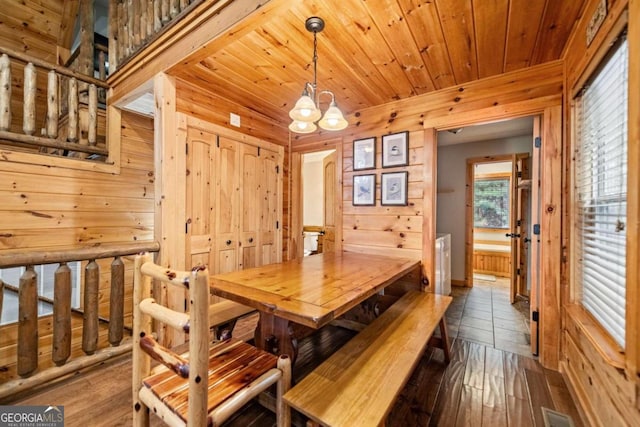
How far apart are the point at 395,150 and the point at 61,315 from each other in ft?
9.78

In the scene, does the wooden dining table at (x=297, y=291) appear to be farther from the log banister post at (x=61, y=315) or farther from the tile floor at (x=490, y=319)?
the tile floor at (x=490, y=319)

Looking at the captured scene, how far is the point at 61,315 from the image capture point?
1.70 meters

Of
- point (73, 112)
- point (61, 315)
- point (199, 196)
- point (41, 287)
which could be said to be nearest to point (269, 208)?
point (199, 196)

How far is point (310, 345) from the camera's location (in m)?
2.29

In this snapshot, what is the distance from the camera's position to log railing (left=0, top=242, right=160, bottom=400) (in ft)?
5.09

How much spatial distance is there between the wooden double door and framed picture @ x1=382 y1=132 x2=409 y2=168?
137 cm

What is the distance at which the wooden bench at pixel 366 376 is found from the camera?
102 cm

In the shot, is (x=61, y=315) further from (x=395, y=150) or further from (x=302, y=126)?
(x=395, y=150)

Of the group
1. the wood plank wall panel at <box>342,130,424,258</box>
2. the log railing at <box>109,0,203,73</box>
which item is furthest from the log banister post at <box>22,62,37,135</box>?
the wood plank wall panel at <box>342,130,424,258</box>

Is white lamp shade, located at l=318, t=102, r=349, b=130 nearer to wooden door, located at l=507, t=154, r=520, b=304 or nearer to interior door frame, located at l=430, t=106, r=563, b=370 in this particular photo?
interior door frame, located at l=430, t=106, r=563, b=370

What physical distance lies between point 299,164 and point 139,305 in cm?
277

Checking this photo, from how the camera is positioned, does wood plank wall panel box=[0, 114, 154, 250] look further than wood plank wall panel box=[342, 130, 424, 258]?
No

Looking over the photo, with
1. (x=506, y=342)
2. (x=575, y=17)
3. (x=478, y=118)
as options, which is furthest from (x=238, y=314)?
(x=575, y=17)

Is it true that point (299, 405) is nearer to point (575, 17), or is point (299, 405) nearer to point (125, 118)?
point (575, 17)
